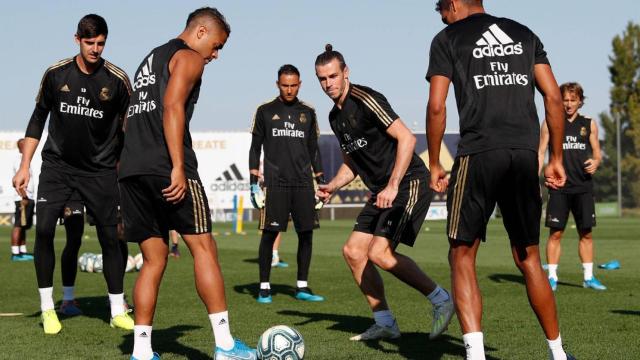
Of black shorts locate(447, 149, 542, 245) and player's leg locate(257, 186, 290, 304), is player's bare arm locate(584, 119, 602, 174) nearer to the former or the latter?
player's leg locate(257, 186, 290, 304)

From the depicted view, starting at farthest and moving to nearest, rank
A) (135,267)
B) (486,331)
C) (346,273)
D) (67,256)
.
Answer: (135,267) → (346,273) → (67,256) → (486,331)

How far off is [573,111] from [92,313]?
5.81 meters

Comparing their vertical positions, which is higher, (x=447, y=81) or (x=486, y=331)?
(x=447, y=81)

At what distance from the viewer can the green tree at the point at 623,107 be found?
71738mm

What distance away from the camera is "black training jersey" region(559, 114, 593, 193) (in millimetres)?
11703

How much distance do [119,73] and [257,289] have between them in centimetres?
428

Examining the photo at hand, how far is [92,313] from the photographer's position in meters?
9.29

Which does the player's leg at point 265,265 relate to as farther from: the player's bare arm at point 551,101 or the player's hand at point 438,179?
the player's bare arm at point 551,101

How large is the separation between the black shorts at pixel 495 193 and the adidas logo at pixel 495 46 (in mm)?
540

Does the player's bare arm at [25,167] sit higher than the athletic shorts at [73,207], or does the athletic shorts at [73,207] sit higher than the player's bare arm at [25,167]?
the player's bare arm at [25,167]

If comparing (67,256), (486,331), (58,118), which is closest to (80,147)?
(58,118)

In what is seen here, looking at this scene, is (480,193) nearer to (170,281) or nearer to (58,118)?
(58,118)

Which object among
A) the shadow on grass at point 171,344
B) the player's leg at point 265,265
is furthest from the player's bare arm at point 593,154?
the shadow on grass at point 171,344

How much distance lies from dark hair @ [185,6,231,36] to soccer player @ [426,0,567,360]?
1.33 metres
